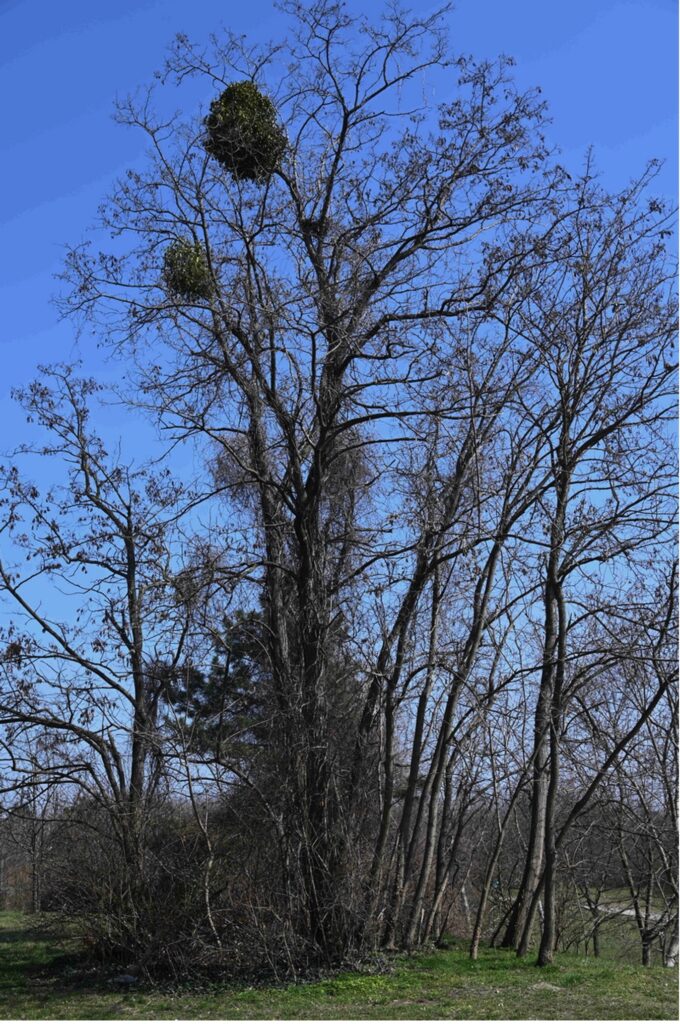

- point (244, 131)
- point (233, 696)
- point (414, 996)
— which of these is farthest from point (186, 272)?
point (414, 996)

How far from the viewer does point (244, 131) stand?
10719 millimetres

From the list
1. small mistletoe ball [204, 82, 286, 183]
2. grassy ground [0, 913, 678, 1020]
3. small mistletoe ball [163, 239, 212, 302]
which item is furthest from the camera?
small mistletoe ball [163, 239, 212, 302]

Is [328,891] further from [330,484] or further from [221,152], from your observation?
[221,152]

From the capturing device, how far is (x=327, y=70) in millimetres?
11516

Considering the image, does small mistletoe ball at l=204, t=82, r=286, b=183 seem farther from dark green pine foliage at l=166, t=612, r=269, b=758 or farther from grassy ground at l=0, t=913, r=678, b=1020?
grassy ground at l=0, t=913, r=678, b=1020

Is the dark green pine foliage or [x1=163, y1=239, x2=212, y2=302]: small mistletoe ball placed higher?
[x1=163, y1=239, x2=212, y2=302]: small mistletoe ball

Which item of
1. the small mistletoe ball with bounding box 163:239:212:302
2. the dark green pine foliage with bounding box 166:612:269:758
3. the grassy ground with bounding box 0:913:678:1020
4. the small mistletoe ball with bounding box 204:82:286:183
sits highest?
the small mistletoe ball with bounding box 204:82:286:183

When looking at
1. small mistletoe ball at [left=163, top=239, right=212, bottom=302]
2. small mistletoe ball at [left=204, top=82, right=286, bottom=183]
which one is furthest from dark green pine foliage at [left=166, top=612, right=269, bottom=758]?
small mistletoe ball at [left=204, top=82, right=286, bottom=183]

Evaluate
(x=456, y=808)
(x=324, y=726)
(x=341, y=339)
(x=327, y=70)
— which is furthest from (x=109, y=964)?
(x=327, y=70)

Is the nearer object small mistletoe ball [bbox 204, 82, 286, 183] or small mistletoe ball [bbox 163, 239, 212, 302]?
small mistletoe ball [bbox 204, 82, 286, 183]

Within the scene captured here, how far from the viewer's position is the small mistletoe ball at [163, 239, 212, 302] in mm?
11125

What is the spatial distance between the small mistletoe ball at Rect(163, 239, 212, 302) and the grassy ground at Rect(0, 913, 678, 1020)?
6919mm

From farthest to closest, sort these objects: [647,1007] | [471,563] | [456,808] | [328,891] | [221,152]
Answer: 1. [456,808]
2. [471,563]
3. [221,152]
4. [328,891]
5. [647,1007]

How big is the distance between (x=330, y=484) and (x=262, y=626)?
1.77 m
